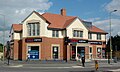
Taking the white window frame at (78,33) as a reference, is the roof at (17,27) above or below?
above

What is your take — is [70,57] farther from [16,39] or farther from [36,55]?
[16,39]

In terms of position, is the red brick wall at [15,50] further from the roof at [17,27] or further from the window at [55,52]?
the window at [55,52]

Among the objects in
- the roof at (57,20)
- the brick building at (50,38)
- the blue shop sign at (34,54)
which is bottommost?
the blue shop sign at (34,54)

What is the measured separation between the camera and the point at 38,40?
5597 centimetres

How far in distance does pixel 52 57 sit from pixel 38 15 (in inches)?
363

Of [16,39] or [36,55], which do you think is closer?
[36,55]

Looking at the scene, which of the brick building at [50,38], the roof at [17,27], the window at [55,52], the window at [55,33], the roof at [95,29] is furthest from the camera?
the roof at [95,29]

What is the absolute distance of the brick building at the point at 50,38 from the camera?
184 feet

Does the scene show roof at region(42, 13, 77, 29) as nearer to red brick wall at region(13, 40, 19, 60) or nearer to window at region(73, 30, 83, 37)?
window at region(73, 30, 83, 37)

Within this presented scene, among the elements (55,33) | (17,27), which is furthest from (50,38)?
(17,27)

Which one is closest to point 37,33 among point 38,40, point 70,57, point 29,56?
point 38,40

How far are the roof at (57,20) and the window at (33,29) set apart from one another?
263 cm

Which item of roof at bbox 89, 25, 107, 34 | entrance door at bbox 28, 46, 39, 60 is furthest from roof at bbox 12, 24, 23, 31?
roof at bbox 89, 25, 107, 34

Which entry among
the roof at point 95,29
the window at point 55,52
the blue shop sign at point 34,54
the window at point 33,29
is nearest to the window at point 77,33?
the window at point 55,52
